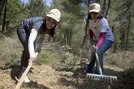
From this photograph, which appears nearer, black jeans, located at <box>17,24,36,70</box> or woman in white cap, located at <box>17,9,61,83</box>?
woman in white cap, located at <box>17,9,61,83</box>

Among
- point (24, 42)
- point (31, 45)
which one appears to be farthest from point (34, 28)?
point (24, 42)

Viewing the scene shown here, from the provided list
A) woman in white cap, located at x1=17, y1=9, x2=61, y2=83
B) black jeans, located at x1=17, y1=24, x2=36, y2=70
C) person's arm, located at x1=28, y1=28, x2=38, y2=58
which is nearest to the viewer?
person's arm, located at x1=28, y1=28, x2=38, y2=58

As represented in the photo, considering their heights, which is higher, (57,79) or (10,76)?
(10,76)

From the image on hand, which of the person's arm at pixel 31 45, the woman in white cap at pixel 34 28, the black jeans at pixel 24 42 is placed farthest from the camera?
the black jeans at pixel 24 42

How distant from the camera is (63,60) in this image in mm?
5012

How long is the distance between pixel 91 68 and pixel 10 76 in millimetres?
2348

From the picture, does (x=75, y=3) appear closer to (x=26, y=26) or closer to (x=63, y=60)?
(x=63, y=60)

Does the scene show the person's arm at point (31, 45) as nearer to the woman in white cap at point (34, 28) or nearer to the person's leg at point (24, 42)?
the woman in white cap at point (34, 28)

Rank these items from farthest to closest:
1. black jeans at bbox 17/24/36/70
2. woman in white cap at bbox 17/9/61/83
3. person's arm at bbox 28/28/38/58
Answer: black jeans at bbox 17/24/36/70 < woman in white cap at bbox 17/9/61/83 < person's arm at bbox 28/28/38/58

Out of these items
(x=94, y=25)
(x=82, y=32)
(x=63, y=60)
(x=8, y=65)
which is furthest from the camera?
(x=82, y=32)

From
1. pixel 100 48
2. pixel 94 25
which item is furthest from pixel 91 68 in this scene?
pixel 94 25

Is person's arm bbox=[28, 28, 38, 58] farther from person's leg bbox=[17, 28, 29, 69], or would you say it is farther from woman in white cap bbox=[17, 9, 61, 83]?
person's leg bbox=[17, 28, 29, 69]

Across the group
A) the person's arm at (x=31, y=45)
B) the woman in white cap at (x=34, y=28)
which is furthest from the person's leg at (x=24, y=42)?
the person's arm at (x=31, y=45)

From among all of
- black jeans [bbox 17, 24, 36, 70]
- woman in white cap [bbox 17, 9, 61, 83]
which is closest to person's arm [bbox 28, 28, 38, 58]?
woman in white cap [bbox 17, 9, 61, 83]
